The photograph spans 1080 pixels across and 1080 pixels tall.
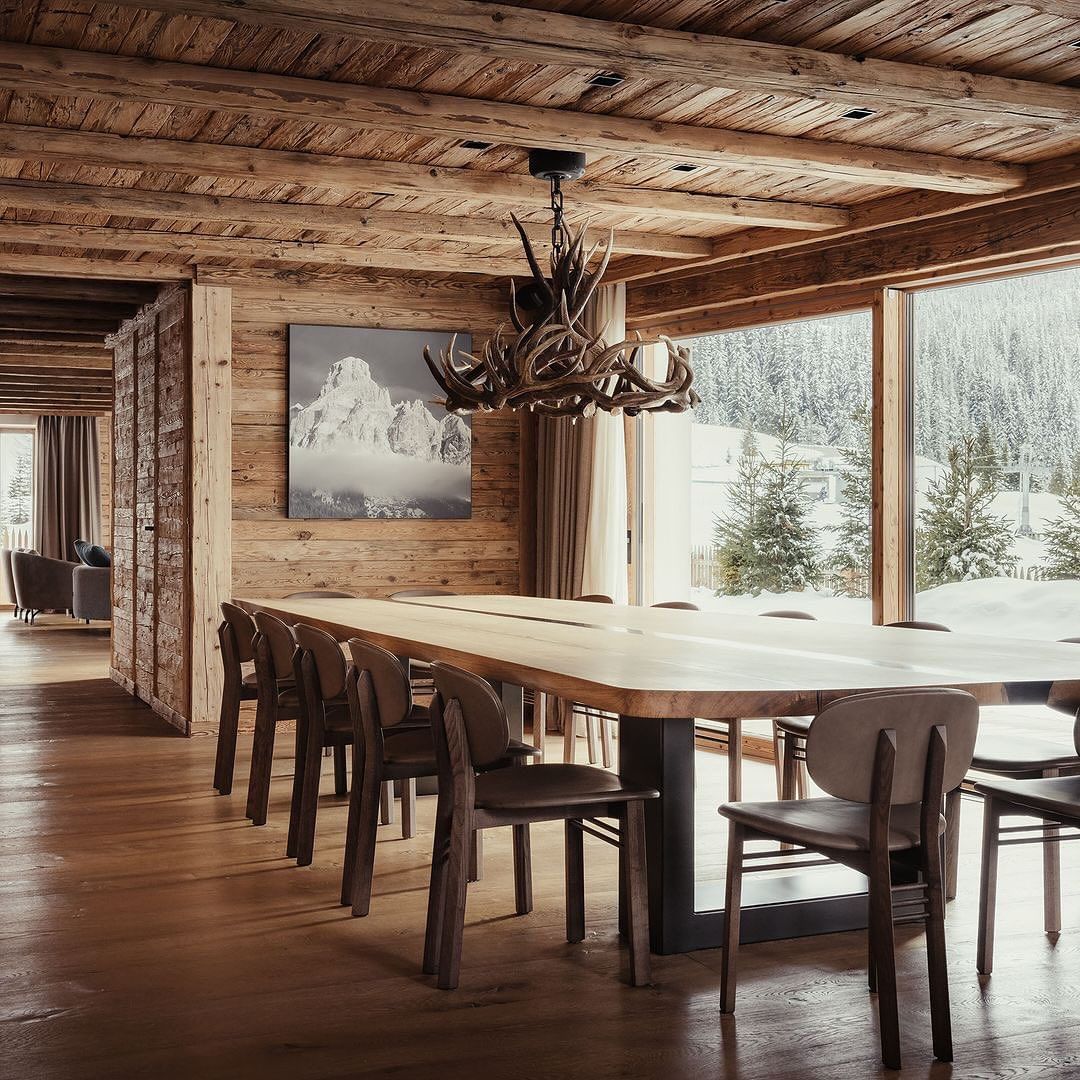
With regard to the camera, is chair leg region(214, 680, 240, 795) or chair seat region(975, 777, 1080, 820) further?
chair leg region(214, 680, 240, 795)

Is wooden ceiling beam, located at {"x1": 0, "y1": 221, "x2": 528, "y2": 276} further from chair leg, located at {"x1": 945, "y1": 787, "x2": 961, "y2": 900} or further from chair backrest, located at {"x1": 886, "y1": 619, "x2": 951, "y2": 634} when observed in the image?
chair leg, located at {"x1": 945, "y1": 787, "x2": 961, "y2": 900}

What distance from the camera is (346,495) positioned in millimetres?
7785

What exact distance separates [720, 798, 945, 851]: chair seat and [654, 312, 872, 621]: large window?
3496mm

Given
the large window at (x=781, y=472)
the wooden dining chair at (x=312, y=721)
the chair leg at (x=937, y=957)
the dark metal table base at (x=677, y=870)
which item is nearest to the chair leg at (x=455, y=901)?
the dark metal table base at (x=677, y=870)

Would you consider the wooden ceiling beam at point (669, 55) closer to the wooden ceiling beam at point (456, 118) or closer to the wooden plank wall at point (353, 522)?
the wooden ceiling beam at point (456, 118)

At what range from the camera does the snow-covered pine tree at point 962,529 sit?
5949 mm

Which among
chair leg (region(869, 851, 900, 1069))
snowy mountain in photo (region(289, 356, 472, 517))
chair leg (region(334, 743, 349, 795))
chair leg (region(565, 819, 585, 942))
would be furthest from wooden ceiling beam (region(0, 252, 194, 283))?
chair leg (region(869, 851, 900, 1069))

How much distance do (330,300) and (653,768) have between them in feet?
16.3

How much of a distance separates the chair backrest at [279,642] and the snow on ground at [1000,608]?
268 cm

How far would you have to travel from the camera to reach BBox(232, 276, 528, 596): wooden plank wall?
24.9 feet

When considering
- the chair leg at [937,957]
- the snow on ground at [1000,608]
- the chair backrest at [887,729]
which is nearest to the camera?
the chair backrest at [887,729]

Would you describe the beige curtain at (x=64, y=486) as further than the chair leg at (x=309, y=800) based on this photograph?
Yes

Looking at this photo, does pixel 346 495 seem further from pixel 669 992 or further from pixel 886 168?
pixel 669 992

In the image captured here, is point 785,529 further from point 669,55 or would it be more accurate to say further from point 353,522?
point 669,55
